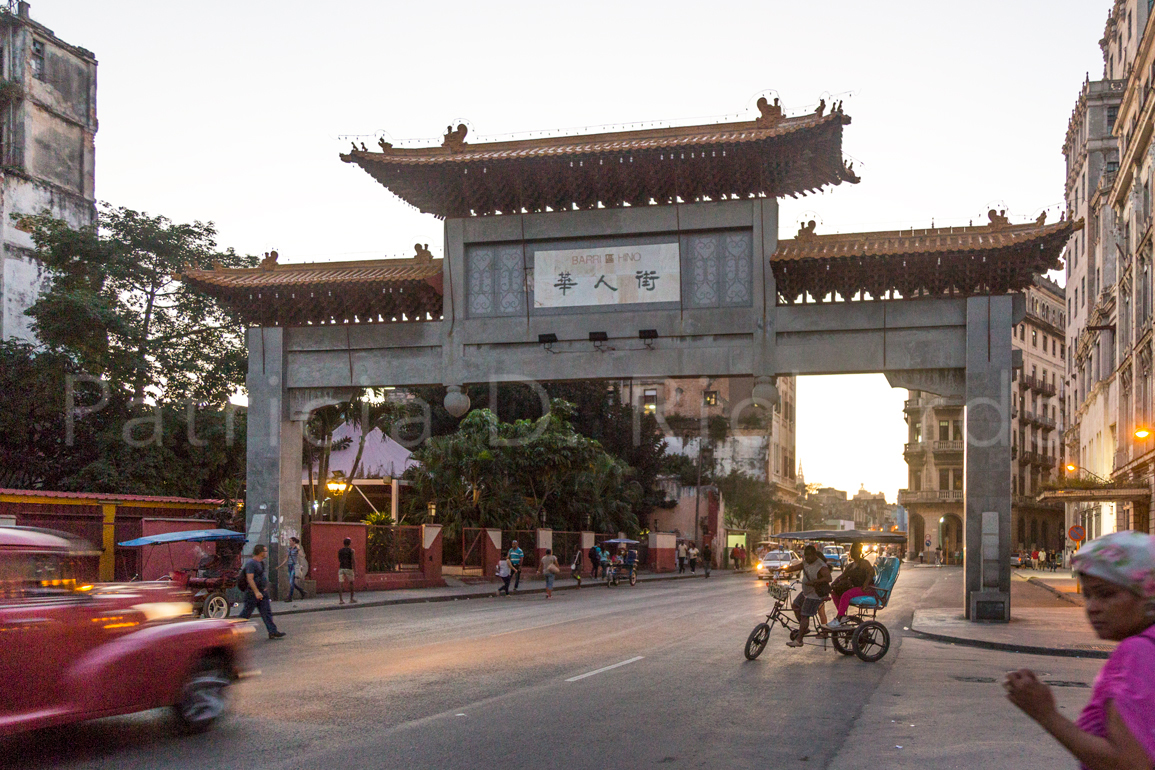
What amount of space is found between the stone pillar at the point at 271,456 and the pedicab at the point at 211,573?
769 mm

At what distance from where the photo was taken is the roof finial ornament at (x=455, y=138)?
26.8 meters

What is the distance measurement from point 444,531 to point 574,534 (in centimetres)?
1131

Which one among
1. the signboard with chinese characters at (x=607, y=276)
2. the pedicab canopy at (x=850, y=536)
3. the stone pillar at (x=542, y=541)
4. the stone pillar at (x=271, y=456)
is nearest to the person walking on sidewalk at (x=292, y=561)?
the stone pillar at (x=271, y=456)

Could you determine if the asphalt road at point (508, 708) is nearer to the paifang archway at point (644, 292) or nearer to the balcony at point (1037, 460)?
the paifang archway at point (644, 292)

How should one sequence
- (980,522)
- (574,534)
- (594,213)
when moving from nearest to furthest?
1. (980,522)
2. (594,213)
3. (574,534)

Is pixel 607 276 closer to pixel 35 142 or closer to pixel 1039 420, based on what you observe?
pixel 35 142

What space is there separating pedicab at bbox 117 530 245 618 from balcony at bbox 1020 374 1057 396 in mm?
80580

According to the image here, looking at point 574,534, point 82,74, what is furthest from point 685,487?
point 82,74

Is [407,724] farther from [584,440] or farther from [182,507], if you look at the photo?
[584,440]

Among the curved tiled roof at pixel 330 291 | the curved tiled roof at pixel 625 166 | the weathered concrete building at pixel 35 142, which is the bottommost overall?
the curved tiled roof at pixel 330 291

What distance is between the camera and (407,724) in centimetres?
970

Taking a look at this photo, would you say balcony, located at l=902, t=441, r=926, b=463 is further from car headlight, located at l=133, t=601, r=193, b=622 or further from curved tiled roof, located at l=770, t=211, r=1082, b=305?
car headlight, located at l=133, t=601, r=193, b=622

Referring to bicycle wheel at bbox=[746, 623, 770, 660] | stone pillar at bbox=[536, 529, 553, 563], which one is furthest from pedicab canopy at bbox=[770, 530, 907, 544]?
stone pillar at bbox=[536, 529, 553, 563]

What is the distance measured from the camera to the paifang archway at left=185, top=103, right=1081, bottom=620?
23.7m
